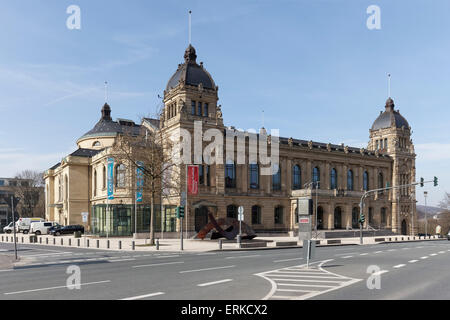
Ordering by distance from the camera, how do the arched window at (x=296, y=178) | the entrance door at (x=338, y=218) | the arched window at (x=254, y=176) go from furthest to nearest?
1. the entrance door at (x=338, y=218)
2. the arched window at (x=296, y=178)
3. the arched window at (x=254, y=176)

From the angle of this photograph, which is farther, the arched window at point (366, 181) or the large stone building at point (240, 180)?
the arched window at point (366, 181)

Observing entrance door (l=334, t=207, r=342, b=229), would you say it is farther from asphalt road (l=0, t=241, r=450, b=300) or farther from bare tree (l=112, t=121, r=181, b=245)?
asphalt road (l=0, t=241, r=450, b=300)

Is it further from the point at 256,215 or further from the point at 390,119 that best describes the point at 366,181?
the point at 256,215

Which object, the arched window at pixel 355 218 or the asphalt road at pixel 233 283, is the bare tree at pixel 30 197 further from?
the asphalt road at pixel 233 283

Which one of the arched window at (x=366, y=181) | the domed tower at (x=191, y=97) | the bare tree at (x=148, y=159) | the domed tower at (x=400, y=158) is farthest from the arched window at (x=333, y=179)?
the bare tree at (x=148, y=159)

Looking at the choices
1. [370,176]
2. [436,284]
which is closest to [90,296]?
[436,284]

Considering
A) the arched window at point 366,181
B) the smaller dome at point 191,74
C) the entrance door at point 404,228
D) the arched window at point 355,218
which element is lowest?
the entrance door at point 404,228

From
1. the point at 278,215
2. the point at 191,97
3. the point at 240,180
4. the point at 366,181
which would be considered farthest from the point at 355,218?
the point at 191,97

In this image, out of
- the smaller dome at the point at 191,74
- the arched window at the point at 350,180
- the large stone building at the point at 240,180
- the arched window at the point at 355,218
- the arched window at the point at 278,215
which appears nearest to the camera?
the large stone building at the point at 240,180

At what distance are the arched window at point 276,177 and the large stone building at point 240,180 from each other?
0.68 ft

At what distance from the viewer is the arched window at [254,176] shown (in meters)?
67.5

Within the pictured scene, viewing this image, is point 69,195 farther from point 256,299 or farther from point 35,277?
point 256,299

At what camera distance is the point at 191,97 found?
59.5m
